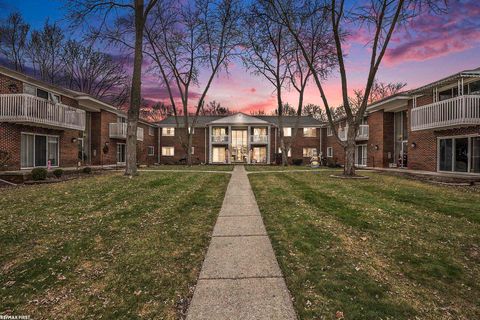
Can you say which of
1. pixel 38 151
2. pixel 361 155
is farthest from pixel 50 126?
pixel 361 155

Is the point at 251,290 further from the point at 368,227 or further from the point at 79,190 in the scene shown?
the point at 79,190

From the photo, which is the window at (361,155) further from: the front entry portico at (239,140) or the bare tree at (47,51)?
the bare tree at (47,51)

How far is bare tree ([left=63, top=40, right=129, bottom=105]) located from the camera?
34.2m

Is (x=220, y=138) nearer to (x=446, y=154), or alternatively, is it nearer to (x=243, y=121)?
(x=243, y=121)

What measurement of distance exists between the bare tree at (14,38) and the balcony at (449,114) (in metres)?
39.3

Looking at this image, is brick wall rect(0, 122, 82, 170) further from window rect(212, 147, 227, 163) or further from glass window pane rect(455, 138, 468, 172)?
glass window pane rect(455, 138, 468, 172)

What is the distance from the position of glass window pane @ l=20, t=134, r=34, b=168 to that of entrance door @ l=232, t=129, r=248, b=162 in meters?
23.9

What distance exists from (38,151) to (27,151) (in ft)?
2.90

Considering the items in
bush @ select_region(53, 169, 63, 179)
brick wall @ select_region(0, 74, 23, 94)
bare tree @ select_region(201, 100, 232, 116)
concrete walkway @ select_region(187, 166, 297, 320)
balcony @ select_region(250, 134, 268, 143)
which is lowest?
concrete walkway @ select_region(187, 166, 297, 320)

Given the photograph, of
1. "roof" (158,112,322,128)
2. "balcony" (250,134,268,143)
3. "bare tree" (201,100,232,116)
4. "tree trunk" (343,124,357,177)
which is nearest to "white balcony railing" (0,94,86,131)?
"tree trunk" (343,124,357,177)

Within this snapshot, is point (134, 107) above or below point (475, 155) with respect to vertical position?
above

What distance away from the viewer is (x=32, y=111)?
14.6 metres

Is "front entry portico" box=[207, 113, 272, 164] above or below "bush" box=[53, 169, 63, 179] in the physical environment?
above

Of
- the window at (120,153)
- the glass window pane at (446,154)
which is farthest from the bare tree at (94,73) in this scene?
the glass window pane at (446,154)
